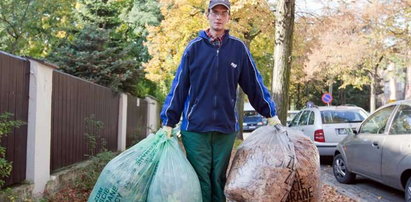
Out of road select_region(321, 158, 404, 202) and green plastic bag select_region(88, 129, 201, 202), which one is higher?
green plastic bag select_region(88, 129, 201, 202)

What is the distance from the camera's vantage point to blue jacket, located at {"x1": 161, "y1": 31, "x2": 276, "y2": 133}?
3271 mm

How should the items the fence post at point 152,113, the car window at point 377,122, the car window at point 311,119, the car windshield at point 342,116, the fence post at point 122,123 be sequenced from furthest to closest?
the fence post at point 152,113 < the fence post at point 122,123 < the car window at point 311,119 < the car windshield at point 342,116 < the car window at point 377,122

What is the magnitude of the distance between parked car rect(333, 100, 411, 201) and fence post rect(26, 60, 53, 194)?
4.83 metres

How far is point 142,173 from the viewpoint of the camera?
10.2 ft

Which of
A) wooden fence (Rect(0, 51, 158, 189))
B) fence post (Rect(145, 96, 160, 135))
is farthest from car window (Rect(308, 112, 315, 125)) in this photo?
fence post (Rect(145, 96, 160, 135))

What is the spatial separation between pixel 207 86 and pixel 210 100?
0.34 feet

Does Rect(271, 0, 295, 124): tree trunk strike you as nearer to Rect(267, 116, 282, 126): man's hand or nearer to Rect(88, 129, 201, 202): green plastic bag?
Rect(267, 116, 282, 126): man's hand

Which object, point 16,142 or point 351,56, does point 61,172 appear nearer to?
point 16,142

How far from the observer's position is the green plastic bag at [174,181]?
117 inches

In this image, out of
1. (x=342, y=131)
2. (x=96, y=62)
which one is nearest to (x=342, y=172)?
(x=342, y=131)

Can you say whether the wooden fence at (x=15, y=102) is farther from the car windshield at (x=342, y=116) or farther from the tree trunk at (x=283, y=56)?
the car windshield at (x=342, y=116)

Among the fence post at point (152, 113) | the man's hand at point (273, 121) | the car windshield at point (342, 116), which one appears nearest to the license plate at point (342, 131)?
the car windshield at point (342, 116)

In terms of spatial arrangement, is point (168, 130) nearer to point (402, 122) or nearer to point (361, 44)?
point (402, 122)

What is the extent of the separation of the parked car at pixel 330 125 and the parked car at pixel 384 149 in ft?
7.93
